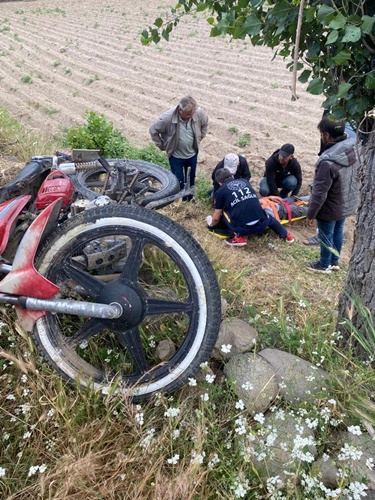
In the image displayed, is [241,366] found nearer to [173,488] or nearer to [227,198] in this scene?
[173,488]

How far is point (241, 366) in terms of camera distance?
2418 mm

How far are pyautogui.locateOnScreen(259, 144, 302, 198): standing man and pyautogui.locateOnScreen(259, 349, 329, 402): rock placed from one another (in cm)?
452

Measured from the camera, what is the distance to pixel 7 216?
252 centimetres

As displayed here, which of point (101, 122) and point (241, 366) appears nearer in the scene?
point (241, 366)

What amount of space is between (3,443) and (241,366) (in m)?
1.26

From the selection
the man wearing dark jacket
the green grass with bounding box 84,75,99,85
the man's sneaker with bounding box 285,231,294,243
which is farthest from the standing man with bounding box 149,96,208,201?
the green grass with bounding box 84,75,99,85

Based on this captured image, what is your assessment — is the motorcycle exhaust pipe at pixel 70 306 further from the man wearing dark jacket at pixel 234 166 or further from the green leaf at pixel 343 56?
the man wearing dark jacket at pixel 234 166

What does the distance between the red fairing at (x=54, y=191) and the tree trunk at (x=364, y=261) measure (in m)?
1.86

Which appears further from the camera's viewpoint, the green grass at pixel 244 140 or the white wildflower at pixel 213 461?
the green grass at pixel 244 140

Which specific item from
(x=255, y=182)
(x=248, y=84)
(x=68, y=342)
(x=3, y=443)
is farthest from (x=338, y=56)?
(x=248, y=84)

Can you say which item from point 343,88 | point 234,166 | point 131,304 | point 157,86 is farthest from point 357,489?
point 157,86

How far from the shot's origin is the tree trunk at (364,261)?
2.29 m

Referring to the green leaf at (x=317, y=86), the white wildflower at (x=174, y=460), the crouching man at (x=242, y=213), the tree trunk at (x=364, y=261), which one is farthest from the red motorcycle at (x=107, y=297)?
the crouching man at (x=242, y=213)

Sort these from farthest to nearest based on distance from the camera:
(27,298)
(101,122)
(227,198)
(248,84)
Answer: (248,84)
(101,122)
(227,198)
(27,298)
